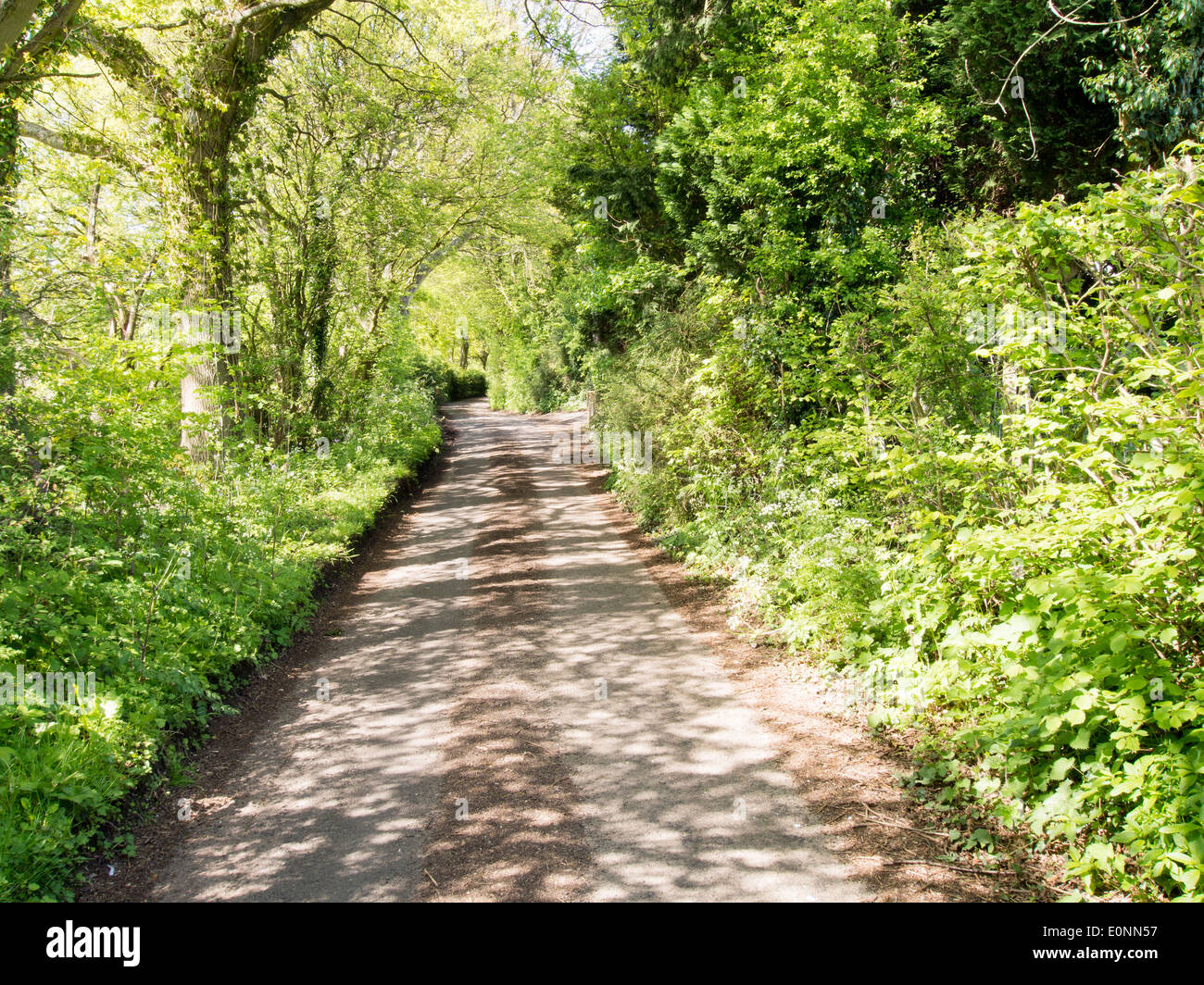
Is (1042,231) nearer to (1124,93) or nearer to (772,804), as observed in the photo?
(772,804)

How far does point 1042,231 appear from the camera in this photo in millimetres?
4777

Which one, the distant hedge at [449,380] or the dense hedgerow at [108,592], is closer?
the dense hedgerow at [108,592]

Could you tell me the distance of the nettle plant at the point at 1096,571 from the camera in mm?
3744

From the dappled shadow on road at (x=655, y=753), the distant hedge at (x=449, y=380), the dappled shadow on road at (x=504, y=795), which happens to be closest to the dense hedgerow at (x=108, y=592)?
the dappled shadow on road at (x=504, y=795)

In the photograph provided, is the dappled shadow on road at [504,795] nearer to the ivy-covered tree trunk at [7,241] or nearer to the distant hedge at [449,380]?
the ivy-covered tree trunk at [7,241]

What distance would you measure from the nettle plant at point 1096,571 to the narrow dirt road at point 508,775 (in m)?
1.28

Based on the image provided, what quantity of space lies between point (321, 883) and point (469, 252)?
26680 millimetres

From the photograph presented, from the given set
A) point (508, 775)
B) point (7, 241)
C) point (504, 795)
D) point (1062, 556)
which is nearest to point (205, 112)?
point (7, 241)

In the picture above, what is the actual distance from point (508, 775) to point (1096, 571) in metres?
3.99

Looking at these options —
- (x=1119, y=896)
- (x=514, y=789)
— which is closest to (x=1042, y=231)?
(x=1119, y=896)

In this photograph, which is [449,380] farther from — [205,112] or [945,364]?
[945,364]

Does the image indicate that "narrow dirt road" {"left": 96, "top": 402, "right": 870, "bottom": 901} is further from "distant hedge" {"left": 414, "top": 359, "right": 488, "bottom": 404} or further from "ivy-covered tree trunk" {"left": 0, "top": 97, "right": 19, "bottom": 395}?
"distant hedge" {"left": 414, "top": 359, "right": 488, "bottom": 404}

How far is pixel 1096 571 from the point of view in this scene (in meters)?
4.10

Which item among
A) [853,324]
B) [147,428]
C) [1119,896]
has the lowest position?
[1119,896]
